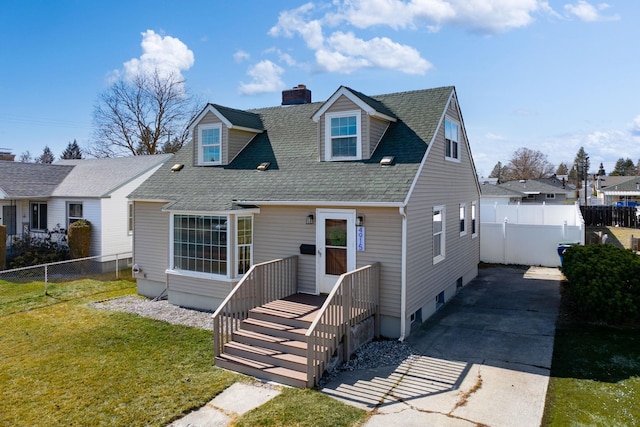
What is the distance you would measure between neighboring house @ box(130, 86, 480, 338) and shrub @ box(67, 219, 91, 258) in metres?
5.76

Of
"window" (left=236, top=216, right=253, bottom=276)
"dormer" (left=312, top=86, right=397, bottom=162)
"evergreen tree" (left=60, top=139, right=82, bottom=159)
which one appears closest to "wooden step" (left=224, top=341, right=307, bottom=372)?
"window" (left=236, top=216, right=253, bottom=276)

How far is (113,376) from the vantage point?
7121mm

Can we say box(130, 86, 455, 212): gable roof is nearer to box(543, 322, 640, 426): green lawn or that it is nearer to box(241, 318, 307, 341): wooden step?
box(241, 318, 307, 341): wooden step

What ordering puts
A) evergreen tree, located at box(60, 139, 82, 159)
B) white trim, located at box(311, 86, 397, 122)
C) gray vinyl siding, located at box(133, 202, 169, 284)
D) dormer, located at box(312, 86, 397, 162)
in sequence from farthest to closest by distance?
evergreen tree, located at box(60, 139, 82, 159)
gray vinyl siding, located at box(133, 202, 169, 284)
dormer, located at box(312, 86, 397, 162)
white trim, located at box(311, 86, 397, 122)

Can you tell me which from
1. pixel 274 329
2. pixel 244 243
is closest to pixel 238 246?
pixel 244 243

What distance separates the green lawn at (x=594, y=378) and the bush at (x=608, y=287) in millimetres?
399

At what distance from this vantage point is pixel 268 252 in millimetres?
10758

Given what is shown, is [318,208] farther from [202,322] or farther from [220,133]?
[220,133]

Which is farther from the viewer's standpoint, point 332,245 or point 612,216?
point 612,216

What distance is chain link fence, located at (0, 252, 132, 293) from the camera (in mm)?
15570

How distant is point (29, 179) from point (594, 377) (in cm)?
2286

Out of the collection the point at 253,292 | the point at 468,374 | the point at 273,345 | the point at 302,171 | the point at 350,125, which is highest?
the point at 350,125

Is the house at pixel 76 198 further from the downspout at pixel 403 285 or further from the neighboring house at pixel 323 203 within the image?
the downspout at pixel 403 285

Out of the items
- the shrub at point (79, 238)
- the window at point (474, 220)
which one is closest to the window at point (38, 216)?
the shrub at point (79, 238)
